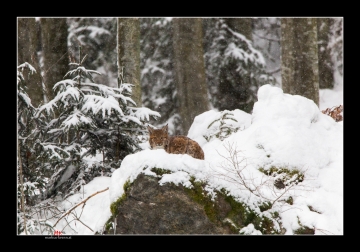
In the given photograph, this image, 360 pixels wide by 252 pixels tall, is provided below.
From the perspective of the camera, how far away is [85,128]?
7352mm

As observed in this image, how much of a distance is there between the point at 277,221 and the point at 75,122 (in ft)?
12.3

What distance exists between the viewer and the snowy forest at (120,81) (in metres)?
7.20

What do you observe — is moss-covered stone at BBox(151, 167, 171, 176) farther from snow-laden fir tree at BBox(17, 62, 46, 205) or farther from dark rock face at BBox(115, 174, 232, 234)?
snow-laden fir tree at BBox(17, 62, 46, 205)

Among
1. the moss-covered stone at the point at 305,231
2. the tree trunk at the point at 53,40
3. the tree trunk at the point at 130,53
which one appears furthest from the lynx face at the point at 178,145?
the tree trunk at the point at 53,40

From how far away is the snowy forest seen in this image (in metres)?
7.20

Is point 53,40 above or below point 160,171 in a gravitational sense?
above

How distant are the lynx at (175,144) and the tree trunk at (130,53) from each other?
2.91 meters

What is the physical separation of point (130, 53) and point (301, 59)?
4292mm

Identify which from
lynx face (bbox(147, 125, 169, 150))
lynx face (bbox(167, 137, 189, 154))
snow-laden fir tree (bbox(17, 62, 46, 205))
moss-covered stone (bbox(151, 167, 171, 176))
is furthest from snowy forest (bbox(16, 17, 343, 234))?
moss-covered stone (bbox(151, 167, 171, 176))

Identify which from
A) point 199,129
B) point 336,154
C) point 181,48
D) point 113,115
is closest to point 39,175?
point 113,115

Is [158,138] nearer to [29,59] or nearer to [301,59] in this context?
[29,59]

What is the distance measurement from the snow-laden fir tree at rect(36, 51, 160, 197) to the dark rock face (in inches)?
84.7

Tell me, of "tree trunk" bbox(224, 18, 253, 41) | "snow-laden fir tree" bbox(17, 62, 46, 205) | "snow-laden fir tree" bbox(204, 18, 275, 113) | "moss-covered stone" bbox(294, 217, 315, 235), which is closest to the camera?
"moss-covered stone" bbox(294, 217, 315, 235)

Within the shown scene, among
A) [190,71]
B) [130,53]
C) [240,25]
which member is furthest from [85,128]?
[240,25]
